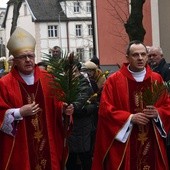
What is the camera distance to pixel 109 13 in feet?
88.5

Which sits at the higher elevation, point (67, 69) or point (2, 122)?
point (67, 69)

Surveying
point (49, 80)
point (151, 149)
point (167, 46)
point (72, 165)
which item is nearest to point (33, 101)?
point (49, 80)

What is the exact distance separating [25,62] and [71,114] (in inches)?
30.7

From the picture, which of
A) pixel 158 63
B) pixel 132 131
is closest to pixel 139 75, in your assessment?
pixel 132 131

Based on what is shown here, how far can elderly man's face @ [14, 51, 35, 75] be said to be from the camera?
6.46 m

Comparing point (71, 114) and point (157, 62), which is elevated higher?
point (157, 62)

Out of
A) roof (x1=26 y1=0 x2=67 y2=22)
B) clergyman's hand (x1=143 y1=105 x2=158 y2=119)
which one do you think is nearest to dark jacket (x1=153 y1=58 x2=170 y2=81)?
clergyman's hand (x1=143 y1=105 x2=158 y2=119)

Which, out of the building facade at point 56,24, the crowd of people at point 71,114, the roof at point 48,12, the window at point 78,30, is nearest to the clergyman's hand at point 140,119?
the crowd of people at point 71,114

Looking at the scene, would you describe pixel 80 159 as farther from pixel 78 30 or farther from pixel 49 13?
pixel 78 30

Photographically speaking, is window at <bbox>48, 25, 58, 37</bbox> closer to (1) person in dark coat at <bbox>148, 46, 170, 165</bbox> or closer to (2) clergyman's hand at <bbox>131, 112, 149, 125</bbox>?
(1) person in dark coat at <bbox>148, 46, 170, 165</bbox>

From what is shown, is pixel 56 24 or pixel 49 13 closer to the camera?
pixel 49 13

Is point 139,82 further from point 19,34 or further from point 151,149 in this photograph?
point 19,34

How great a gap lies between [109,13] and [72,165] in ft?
62.7

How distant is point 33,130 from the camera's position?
6555mm
